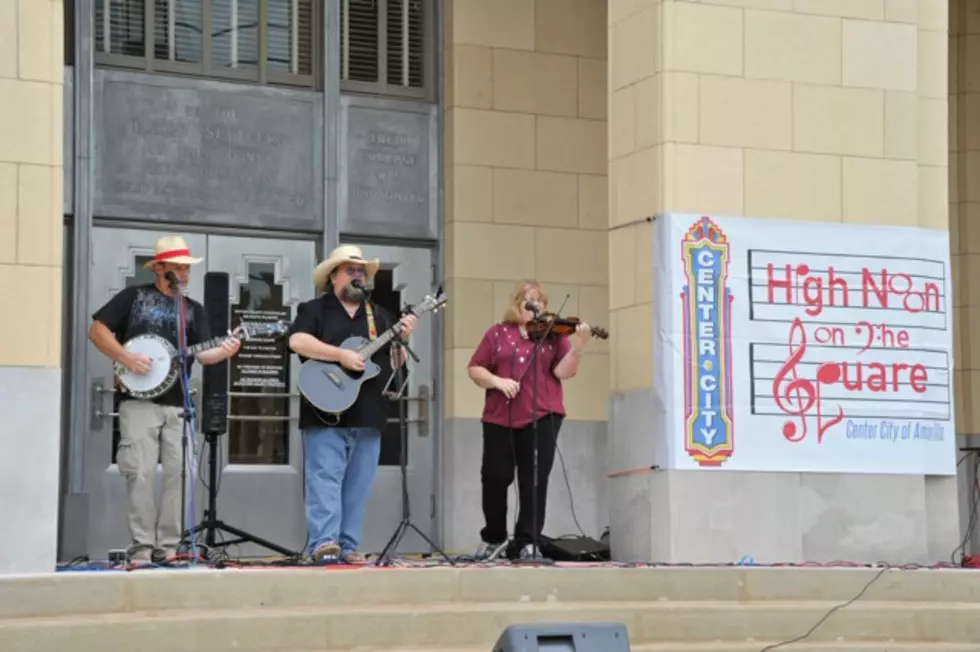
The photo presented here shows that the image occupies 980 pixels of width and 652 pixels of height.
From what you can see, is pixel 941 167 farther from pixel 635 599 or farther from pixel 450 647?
pixel 450 647

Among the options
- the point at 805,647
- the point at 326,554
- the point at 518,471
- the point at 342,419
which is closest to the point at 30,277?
the point at 342,419

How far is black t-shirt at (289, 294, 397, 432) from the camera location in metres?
10.3

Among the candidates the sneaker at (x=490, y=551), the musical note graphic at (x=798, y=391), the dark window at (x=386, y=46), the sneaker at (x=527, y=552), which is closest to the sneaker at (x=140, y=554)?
the sneaker at (x=490, y=551)

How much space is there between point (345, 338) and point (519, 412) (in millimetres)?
1278

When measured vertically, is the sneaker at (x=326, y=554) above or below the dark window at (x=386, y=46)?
below

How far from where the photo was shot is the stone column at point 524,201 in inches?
520

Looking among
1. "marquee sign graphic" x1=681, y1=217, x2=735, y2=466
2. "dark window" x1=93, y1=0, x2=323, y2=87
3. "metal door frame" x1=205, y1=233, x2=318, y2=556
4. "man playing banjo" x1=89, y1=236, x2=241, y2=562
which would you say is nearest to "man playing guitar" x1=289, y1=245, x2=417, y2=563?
"man playing banjo" x1=89, y1=236, x2=241, y2=562

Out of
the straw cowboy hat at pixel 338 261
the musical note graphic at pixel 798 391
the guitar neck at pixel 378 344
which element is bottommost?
the musical note graphic at pixel 798 391

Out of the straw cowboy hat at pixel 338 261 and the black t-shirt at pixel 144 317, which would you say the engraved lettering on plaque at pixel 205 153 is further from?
the straw cowboy hat at pixel 338 261

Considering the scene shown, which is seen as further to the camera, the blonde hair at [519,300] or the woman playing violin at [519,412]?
the blonde hair at [519,300]

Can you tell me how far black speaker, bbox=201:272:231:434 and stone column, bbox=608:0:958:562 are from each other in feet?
8.04

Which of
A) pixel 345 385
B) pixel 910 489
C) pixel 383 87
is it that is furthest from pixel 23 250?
pixel 910 489

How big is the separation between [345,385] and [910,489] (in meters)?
3.74

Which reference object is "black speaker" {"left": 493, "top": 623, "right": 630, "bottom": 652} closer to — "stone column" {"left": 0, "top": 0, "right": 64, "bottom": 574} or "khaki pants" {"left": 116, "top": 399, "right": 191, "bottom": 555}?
"stone column" {"left": 0, "top": 0, "right": 64, "bottom": 574}
